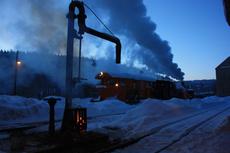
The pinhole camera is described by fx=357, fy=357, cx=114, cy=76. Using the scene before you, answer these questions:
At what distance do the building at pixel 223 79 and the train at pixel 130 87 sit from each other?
50260 millimetres

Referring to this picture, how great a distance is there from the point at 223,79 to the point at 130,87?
182 ft

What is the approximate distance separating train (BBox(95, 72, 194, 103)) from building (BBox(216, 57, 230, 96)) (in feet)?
165

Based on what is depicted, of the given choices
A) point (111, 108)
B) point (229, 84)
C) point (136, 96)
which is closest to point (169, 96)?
point (136, 96)

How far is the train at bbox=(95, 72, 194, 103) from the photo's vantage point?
36656 millimetres

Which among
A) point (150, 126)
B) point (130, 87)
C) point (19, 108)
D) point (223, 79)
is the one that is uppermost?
point (223, 79)

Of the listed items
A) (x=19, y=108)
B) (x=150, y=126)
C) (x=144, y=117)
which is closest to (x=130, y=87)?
(x=19, y=108)

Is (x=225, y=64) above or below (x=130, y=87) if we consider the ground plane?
above

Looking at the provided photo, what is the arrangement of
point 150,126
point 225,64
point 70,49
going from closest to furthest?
1. point 70,49
2. point 150,126
3. point 225,64

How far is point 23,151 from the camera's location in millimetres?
8844

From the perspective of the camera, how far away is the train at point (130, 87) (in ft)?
120

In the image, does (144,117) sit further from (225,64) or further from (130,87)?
(225,64)

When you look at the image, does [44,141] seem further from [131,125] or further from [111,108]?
[111,108]

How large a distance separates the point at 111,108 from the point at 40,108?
796cm

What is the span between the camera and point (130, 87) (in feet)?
122
